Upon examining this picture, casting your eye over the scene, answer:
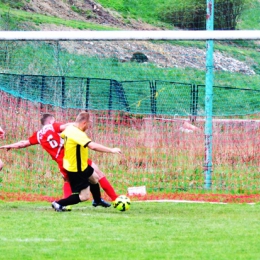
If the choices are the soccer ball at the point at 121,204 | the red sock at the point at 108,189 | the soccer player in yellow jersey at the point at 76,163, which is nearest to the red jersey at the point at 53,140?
Answer: the red sock at the point at 108,189

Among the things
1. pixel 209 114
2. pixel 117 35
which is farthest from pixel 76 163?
pixel 209 114

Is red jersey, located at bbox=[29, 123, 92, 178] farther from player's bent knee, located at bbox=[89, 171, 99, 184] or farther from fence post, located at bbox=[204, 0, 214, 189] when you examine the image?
fence post, located at bbox=[204, 0, 214, 189]

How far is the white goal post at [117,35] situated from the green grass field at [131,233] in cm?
330

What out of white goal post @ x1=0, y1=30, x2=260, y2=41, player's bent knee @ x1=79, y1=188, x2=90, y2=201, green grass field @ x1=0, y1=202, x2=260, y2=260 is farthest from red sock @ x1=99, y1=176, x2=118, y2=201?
white goal post @ x1=0, y1=30, x2=260, y2=41

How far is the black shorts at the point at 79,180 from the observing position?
12.4 m

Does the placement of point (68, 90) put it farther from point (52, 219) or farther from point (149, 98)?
point (52, 219)

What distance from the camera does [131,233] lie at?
10.1m

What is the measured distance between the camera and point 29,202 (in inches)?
583

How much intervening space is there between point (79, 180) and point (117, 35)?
3.89m

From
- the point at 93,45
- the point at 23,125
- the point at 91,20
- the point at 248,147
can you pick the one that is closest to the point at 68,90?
the point at 23,125

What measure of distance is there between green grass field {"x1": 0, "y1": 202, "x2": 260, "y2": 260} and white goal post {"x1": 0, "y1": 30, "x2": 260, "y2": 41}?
3.30 meters

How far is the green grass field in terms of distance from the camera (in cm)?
870

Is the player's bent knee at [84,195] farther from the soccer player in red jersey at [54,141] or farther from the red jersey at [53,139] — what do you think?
the red jersey at [53,139]

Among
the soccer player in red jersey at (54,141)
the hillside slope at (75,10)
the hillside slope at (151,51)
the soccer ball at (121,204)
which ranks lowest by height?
the soccer ball at (121,204)
